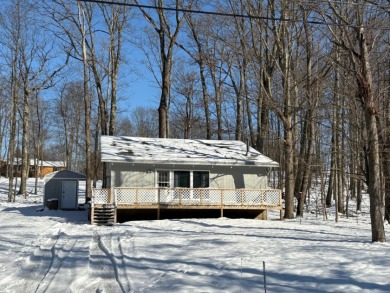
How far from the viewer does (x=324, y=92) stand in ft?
82.1

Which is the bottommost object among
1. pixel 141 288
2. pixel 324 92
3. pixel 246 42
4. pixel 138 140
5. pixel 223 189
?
pixel 141 288

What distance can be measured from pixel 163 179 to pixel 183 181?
1022 millimetres

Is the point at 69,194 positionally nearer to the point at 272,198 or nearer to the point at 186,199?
the point at 186,199

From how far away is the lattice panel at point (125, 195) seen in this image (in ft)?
65.3

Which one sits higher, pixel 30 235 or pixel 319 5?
pixel 319 5

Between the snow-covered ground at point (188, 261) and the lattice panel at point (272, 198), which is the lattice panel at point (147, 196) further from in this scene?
the lattice panel at point (272, 198)

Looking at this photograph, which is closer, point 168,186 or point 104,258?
point 104,258

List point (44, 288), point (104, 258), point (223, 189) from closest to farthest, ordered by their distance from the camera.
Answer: point (44, 288), point (104, 258), point (223, 189)

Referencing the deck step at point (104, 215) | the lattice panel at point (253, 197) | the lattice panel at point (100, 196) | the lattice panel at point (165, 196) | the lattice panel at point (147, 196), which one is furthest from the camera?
the lattice panel at point (253, 197)

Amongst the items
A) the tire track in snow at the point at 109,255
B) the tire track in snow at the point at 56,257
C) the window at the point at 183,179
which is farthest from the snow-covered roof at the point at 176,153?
the tire track in snow at the point at 56,257

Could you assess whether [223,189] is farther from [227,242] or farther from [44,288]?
[44,288]

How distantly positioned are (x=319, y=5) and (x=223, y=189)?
10.1 meters

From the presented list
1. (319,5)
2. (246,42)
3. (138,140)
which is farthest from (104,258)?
(246,42)

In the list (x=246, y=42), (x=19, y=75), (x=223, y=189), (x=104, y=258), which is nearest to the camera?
(x=104, y=258)
